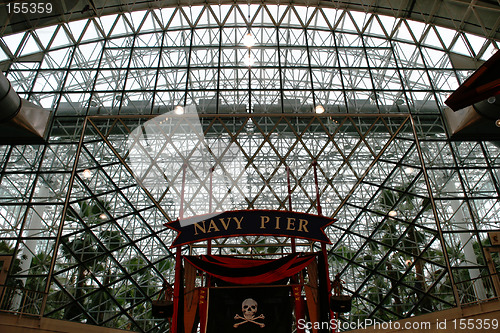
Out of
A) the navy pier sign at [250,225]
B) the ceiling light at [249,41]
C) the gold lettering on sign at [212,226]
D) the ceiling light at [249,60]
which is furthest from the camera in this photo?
the ceiling light at [249,60]

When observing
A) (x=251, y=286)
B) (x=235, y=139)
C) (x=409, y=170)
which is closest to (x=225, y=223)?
(x=251, y=286)

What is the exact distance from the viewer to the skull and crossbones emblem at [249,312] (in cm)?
835

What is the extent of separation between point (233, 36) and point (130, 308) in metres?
12.9

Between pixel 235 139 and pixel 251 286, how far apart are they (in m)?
7.15

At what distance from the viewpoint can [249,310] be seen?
27.8 feet

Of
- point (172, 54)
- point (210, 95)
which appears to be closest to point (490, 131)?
point (210, 95)

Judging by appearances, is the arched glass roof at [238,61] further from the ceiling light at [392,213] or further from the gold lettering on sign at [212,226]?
the gold lettering on sign at [212,226]

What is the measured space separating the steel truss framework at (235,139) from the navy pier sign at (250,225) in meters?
4.21

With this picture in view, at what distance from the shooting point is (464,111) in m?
14.7

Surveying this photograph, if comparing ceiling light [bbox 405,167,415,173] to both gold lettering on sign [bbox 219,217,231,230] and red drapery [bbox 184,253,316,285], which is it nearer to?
red drapery [bbox 184,253,316,285]

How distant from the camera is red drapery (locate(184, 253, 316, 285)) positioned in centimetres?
883

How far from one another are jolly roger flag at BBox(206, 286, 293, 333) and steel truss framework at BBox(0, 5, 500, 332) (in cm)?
546

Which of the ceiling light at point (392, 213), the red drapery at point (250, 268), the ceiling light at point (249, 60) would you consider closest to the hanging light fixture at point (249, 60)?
the ceiling light at point (249, 60)

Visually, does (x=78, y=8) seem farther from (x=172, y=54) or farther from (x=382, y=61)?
(x=382, y=61)
